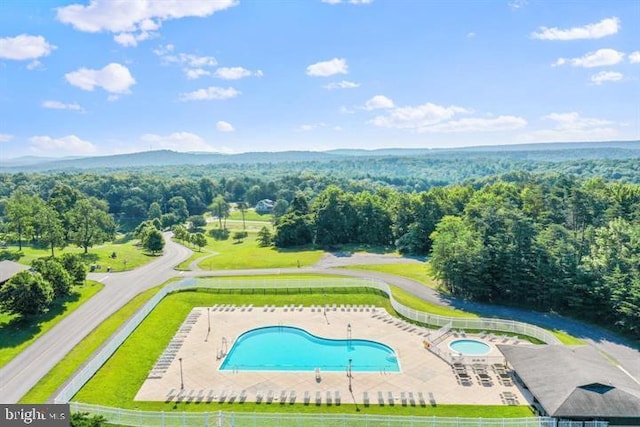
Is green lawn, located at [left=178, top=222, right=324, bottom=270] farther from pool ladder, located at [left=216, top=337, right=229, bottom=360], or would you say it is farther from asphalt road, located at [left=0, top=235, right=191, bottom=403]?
pool ladder, located at [left=216, top=337, right=229, bottom=360]

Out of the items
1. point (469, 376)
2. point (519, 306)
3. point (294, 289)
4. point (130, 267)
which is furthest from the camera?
point (130, 267)

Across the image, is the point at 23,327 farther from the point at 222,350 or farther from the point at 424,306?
the point at 424,306

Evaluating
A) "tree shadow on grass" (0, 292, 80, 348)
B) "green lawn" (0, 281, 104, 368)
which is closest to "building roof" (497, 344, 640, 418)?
"green lawn" (0, 281, 104, 368)

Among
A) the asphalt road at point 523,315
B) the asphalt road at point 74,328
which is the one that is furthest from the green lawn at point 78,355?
the asphalt road at point 523,315

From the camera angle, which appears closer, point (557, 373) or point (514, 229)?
point (557, 373)

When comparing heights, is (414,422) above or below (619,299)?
below

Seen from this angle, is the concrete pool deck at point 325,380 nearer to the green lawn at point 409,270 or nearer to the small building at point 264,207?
the green lawn at point 409,270

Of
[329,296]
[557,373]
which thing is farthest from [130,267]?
[557,373]

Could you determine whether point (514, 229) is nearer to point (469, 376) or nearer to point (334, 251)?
point (469, 376)
